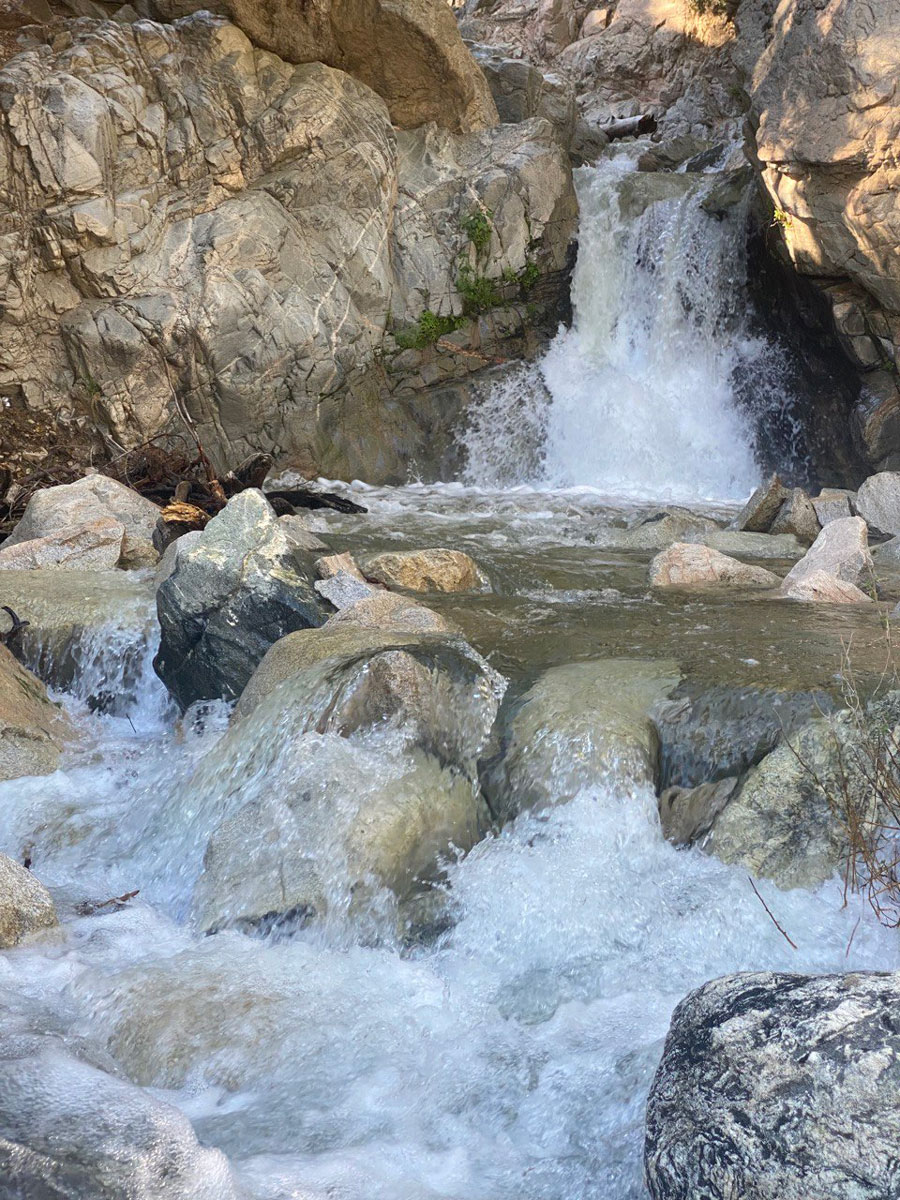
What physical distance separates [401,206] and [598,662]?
9.41m

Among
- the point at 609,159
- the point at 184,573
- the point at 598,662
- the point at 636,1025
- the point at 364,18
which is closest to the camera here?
the point at 636,1025

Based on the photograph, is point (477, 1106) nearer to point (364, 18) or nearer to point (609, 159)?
point (364, 18)

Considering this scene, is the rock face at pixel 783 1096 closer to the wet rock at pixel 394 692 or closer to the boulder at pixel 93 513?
the wet rock at pixel 394 692

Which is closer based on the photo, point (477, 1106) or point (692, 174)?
point (477, 1106)

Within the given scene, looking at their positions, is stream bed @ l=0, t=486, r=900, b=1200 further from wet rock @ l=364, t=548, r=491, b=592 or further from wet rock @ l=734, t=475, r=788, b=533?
wet rock @ l=734, t=475, r=788, b=533

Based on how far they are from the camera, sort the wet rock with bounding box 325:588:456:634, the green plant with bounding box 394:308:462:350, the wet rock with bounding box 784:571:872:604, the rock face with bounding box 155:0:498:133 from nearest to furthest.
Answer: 1. the wet rock with bounding box 325:588:456:634
2. the wet rock with bounding box 784:571:872:604
3. the rock face with bounding box 155:0:498:133
4. the green plant with bounding box 394:308:462:350

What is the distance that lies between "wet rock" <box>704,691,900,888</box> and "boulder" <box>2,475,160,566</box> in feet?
16.7

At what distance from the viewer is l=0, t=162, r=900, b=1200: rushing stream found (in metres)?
2.69

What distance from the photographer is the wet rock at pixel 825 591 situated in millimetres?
5762

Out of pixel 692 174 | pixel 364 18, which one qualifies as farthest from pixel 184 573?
pixel 692 174

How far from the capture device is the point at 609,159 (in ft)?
48.0

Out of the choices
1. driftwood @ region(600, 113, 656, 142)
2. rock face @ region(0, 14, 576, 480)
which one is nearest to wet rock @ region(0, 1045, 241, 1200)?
rock face @ region(0, 14, 576, 480)

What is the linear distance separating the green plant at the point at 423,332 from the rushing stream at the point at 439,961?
7.17 metres

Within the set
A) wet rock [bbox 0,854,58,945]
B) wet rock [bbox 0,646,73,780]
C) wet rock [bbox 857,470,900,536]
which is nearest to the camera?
wet rock [bbox 0,854,58,945]
